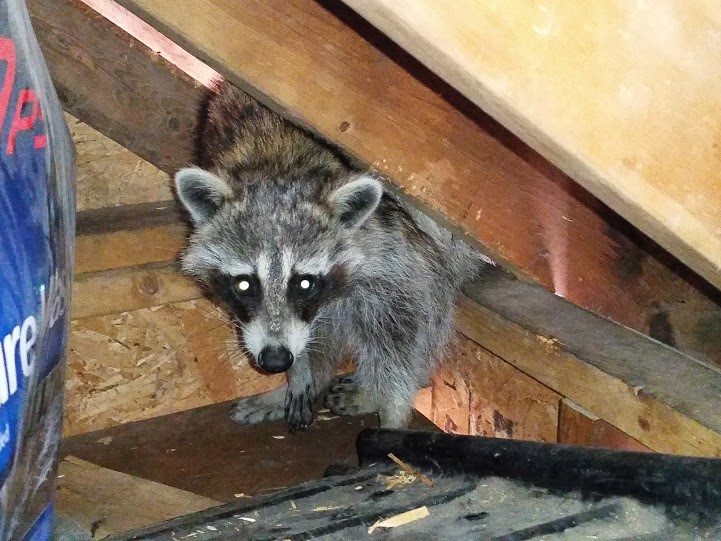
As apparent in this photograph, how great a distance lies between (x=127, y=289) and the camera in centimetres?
205

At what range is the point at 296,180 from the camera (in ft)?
6.65

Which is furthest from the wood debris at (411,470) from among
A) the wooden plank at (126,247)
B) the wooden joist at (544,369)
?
the wooden plank at (126,247)

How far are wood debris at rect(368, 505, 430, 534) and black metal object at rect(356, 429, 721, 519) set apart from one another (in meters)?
0.14

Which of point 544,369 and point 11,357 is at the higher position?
point 11,357

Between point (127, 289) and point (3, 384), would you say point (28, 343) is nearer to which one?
point (3, 384)

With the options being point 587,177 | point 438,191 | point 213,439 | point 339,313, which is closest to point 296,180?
point 339,313

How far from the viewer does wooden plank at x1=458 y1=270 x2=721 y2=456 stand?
1359mm

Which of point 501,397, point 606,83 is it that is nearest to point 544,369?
point 501,397

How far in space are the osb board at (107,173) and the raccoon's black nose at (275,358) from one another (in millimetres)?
756

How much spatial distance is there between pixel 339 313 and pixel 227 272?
38 cm

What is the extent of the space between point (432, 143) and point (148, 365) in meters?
1.23

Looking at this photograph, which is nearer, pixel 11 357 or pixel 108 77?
pixel 11 357

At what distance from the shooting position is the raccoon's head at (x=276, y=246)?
1.93 m

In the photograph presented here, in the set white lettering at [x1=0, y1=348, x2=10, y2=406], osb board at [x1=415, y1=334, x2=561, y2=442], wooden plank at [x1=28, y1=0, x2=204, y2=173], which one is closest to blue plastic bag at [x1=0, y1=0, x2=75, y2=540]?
white lettering at [x1=0, y1=348, x2=10, y2=406]
